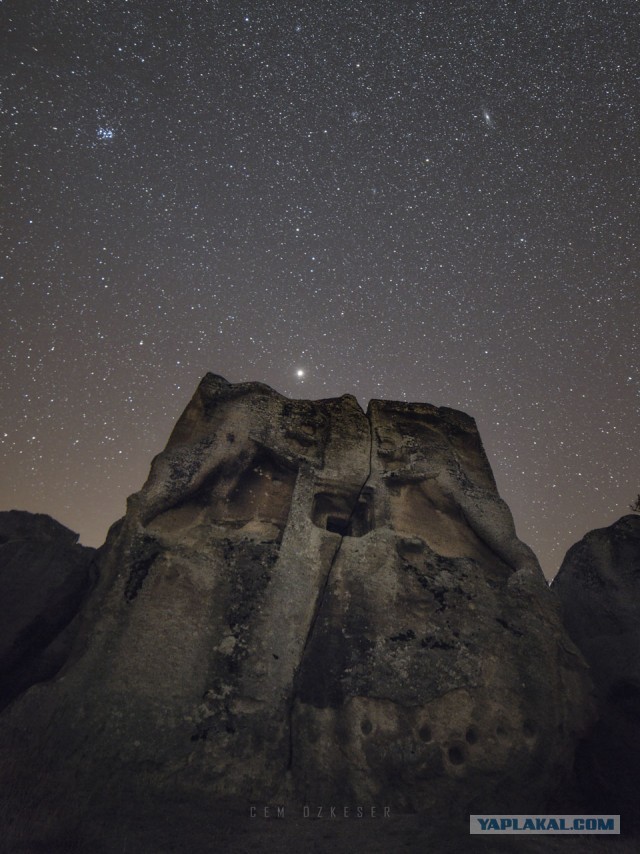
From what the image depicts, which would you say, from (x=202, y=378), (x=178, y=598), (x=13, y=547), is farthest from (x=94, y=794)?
(x=202, y=378)

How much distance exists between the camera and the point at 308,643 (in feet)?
22.2

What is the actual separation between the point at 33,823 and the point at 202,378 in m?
8.06

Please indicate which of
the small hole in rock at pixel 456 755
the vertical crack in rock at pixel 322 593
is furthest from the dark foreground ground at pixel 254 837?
the vertical crack in rock at pixel 322 593

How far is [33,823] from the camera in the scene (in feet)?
13.6

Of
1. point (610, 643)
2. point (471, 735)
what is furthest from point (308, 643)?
point (610, 643)

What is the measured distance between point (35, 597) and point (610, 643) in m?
10.1

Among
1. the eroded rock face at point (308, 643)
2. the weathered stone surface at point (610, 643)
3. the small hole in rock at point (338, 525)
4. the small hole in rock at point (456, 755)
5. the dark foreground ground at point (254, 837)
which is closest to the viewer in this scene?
the dark foreground ground at point (254, 837)

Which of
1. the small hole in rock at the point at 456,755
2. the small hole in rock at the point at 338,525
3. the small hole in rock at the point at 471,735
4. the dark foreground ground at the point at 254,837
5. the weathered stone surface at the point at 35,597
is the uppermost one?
the small hole in rock at the point at 338,525

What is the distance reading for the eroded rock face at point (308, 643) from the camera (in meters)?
5.29

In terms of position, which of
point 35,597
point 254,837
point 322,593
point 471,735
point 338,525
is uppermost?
point 338,525

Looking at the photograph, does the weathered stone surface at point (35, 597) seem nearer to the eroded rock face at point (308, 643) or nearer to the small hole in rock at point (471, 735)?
the eroded rock face at point (308, 643)

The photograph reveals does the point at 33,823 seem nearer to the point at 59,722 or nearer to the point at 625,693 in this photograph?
the point at 59,722

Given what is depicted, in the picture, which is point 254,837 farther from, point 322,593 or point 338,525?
point 338,525

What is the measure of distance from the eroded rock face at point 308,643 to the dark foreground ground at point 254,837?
294 millimetres
